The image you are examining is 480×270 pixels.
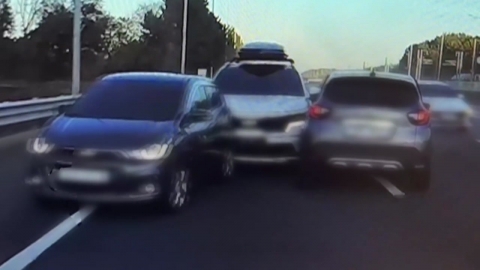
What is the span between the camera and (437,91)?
77.4 feet

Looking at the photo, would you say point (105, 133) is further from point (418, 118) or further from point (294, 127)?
point (294, 127)

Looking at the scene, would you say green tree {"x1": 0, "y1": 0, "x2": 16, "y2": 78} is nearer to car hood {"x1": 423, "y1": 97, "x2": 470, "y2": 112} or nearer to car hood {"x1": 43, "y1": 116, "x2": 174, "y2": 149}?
car hood {"x1": 423, "y1": 97, "x2": 470, "y2": 112}

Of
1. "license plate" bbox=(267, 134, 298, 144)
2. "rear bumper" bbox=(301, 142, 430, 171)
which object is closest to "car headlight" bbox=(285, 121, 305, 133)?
"license plate" bbox=(267, 134, 298, 144)

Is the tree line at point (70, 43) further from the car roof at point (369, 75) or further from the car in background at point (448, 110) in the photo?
the car roof at point (369, 75)

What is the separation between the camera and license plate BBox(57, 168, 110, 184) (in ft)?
25.2

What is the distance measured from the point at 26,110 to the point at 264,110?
6491 mm

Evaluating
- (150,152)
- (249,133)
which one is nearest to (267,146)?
(249,133)

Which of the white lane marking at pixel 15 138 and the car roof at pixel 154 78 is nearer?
the car roof at pixel 154 78

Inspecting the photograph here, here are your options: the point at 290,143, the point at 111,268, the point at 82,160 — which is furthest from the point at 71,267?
the point at 290,143

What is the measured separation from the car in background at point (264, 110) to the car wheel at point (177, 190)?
2.43m

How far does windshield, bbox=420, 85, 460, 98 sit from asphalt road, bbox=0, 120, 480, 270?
13148 millimetres

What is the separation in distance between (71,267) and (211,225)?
202 cm

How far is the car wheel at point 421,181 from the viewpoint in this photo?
9.95 m

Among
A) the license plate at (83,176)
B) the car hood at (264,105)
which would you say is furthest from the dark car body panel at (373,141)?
the license plate at (83,176)
